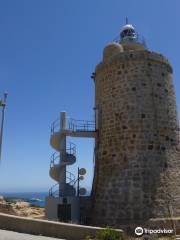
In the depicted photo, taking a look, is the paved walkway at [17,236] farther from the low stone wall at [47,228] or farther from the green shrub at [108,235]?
the green shrub at [108,235]

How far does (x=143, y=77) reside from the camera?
20.1 m

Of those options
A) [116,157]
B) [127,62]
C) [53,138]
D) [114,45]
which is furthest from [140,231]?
[114,45]

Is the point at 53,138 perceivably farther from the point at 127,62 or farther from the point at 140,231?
the point at 140,231

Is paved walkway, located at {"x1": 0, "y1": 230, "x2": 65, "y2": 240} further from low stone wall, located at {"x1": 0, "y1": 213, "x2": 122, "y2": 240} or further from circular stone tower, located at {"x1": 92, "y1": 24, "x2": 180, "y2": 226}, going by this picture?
circular stone tower, located at {"x1": 92, "y1": 24, "x2": 180, "y2": 226}

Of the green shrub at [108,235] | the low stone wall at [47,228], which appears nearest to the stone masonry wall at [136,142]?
the low stone wall at [47,228]

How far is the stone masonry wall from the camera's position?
18.0m

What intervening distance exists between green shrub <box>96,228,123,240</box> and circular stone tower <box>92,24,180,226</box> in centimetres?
738

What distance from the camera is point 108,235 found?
34.0ft

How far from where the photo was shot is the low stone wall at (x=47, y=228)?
10.9 meters

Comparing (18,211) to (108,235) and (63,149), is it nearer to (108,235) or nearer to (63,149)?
(63,149)

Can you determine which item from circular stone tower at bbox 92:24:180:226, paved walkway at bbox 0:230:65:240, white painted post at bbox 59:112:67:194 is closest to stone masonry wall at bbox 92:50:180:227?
circular stone tower at bbox 92:24:180:226

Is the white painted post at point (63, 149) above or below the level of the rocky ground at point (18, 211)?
above

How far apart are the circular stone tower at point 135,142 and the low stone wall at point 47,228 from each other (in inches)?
279

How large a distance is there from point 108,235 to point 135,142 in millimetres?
9048
